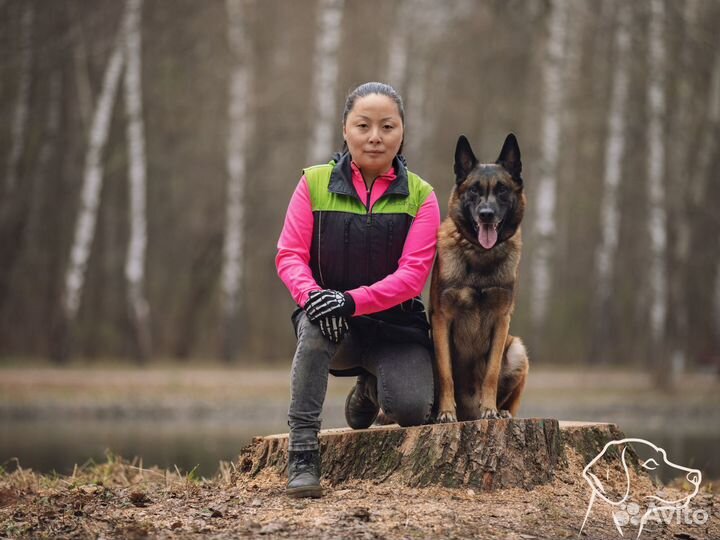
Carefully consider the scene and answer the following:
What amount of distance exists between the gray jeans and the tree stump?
164 mm

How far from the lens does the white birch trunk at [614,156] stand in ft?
70.9

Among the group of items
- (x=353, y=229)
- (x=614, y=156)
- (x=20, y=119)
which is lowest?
(x=353, y=229)

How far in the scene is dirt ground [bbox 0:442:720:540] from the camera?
438cm

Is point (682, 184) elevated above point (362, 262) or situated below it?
above

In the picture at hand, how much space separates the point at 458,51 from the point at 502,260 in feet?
77.2

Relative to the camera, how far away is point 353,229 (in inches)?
206

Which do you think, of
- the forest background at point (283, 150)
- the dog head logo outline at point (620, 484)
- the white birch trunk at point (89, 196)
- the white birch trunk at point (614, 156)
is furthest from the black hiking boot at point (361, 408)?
the white birch trunk at point (614, 156)

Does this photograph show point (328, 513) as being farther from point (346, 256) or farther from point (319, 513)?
point (346, 256)

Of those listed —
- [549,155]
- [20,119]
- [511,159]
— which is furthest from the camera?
[549,155]

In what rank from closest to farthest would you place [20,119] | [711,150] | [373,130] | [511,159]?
[373,130]
[511,159]
[20,119]
[711,150]

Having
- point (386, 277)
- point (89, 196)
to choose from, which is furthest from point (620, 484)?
point (89, 196)

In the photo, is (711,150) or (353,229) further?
(711,150)

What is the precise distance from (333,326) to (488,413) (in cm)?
105

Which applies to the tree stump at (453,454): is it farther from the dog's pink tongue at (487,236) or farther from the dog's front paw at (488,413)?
the dog's pink tongue at (487,236)
